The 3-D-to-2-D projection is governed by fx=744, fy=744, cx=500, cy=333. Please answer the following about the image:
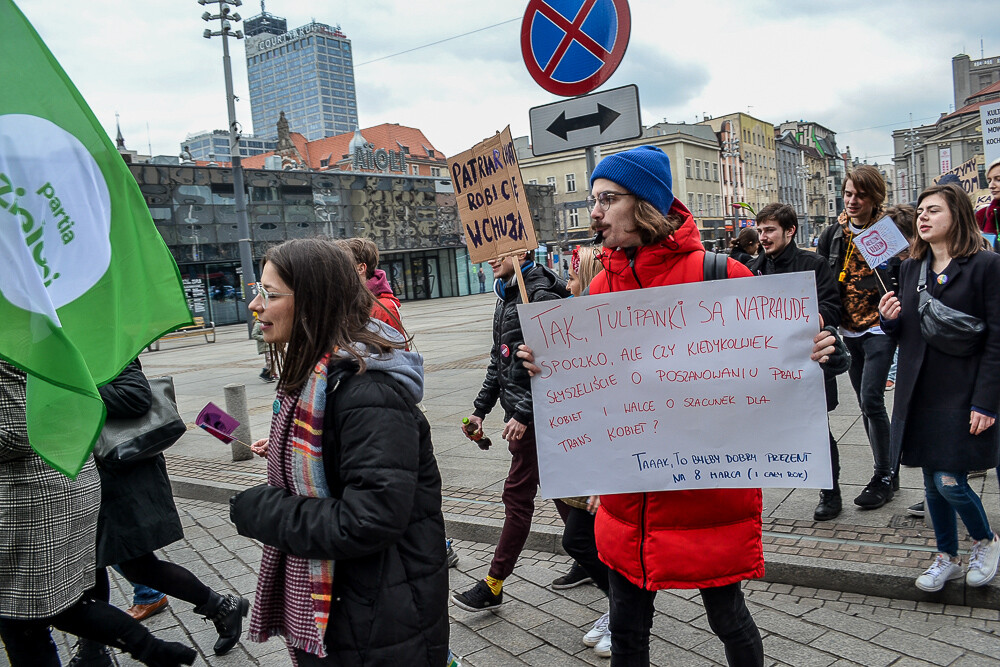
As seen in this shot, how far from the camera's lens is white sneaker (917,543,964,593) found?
133 inches

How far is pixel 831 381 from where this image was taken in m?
4.33

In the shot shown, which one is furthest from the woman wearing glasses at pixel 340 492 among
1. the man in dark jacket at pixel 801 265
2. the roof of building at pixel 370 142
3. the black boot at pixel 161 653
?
the roof of building at pixel 370 142

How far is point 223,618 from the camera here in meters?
3.66

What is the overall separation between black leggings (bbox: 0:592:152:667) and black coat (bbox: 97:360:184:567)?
0.30 metres

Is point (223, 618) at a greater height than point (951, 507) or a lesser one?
lesser

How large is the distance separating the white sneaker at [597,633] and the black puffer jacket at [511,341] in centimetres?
103

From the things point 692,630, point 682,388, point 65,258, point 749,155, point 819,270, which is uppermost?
point 749,155

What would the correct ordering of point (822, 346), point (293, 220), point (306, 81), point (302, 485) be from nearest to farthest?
point (302, 485) → point (822, 346) → point (293, 220) → point (306, 81)

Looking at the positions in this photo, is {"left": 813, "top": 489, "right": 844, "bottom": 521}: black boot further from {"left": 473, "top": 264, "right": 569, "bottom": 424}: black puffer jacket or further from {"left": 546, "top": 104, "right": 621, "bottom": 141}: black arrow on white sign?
{"left": 546, "top": 104, "right": 621, "bottom": 141}: black arrow on white sign

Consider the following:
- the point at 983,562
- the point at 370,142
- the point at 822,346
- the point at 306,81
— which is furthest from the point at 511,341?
the point at 306,81

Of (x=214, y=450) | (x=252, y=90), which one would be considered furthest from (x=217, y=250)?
(x=252, y=90)

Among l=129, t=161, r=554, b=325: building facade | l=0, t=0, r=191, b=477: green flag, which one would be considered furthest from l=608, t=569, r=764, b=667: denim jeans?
l=129, t=161, r=554, b=325: building facade

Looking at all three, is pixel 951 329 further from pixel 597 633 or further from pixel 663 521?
pixel 597 633

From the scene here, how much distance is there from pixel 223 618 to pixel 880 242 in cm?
373
